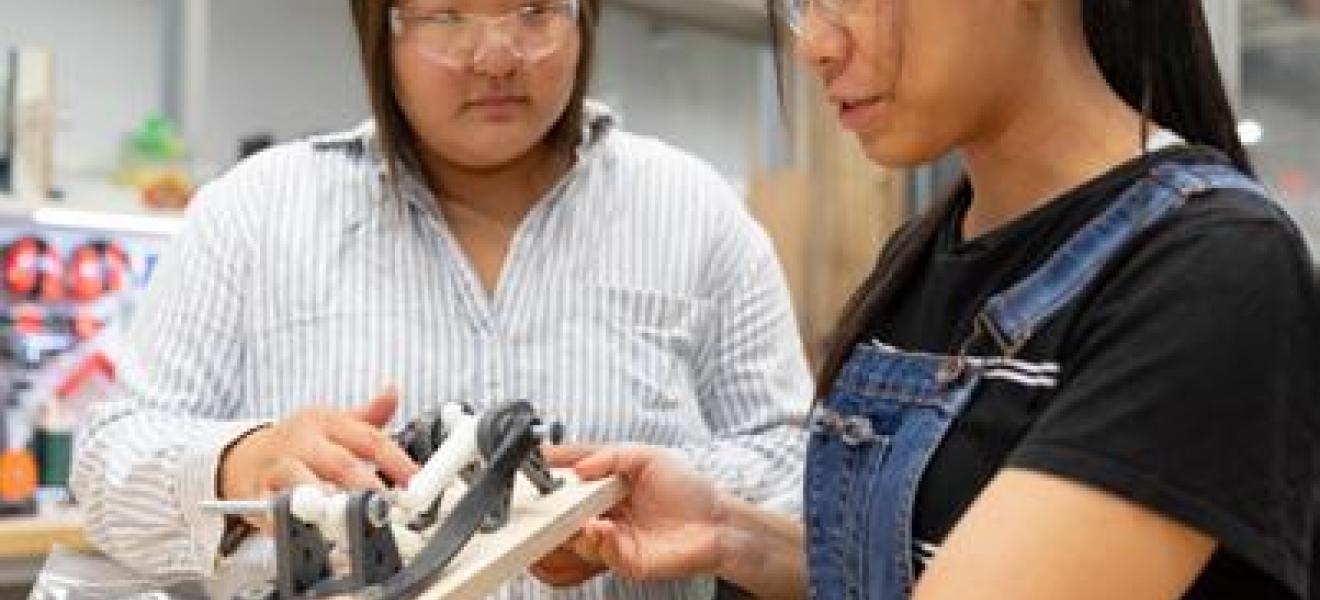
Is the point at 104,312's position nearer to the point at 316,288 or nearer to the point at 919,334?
Result: the point at 316,288

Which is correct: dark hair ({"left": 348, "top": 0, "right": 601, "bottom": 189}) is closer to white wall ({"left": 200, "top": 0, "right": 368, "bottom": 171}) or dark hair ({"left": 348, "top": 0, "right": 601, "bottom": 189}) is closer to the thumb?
the thumb

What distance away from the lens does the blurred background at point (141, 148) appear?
276cm

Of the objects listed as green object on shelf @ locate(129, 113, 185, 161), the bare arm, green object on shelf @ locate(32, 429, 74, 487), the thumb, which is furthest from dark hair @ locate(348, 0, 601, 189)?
green object on shelf @ locate(129, 113, 185, 161)

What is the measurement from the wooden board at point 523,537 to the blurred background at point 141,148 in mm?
1357

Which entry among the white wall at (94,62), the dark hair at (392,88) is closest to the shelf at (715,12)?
the white wall at (94,62)

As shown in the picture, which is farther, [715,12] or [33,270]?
[715,12]

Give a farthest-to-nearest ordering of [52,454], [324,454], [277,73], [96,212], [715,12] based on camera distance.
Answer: [715,12]
[277,73]
[96,212]
[52,454]
[324,454]

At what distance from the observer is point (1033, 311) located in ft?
2.70

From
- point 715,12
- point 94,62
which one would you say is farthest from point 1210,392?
point 715,12

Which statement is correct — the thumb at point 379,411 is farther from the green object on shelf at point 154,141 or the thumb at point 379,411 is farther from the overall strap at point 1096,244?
the green object on shelf at point 154,141

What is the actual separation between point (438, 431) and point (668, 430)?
0.35m

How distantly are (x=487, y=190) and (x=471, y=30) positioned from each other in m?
0.18

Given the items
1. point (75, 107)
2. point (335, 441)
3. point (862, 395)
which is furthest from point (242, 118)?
point (862, 395)

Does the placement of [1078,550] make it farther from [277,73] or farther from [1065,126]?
[277,73]
